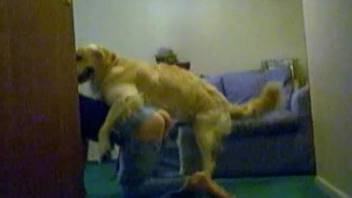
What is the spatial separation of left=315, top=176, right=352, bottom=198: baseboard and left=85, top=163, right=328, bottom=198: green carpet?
0.10 feet

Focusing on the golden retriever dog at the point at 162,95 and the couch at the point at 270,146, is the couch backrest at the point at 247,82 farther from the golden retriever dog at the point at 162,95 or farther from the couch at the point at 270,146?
the golden retriever dog at the point at 162,95

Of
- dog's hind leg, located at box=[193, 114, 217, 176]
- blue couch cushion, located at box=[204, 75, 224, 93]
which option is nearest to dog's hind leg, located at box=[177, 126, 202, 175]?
dog's hind leg, located at box=[193, 114, 217, 176]

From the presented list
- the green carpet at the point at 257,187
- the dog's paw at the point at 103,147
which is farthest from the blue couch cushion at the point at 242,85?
the dog's paw at the point at 103,147

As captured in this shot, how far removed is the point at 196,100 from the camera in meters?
2.49

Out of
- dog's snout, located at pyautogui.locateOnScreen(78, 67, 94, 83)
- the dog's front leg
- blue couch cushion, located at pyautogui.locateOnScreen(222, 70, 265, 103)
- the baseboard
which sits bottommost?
the baseboard

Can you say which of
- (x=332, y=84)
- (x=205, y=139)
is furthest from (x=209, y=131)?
(x=332, y=84)

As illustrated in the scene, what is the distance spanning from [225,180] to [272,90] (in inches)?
39.3

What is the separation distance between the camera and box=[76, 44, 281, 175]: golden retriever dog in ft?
6.98

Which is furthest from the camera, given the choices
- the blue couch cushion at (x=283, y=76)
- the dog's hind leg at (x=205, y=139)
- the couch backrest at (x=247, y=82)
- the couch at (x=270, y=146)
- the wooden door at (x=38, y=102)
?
the couch backrest at (x=247, y=82)

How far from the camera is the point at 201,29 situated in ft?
16.7

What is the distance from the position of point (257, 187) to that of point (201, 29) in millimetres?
2359

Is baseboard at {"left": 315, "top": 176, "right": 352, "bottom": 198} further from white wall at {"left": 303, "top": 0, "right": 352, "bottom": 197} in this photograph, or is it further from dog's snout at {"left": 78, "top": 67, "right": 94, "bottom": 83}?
dog's snout at {"left": 78, "top": 67, "right": 94, "bottom": 83}

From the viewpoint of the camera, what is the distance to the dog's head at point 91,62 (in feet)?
7.27

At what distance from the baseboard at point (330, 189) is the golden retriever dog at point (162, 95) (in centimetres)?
49
